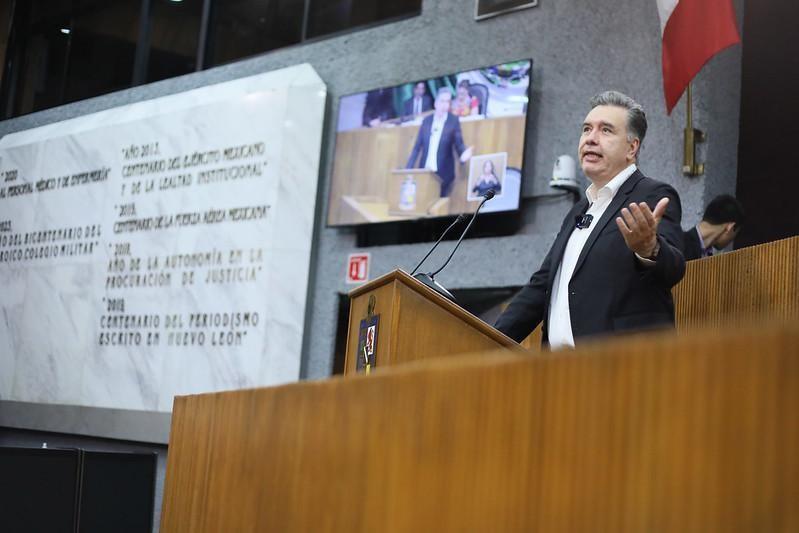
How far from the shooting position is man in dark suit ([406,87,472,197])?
579 cm

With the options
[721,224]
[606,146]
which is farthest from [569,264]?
[721,224]

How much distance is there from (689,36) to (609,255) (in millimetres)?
2421

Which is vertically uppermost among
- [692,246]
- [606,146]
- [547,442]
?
[692,246]

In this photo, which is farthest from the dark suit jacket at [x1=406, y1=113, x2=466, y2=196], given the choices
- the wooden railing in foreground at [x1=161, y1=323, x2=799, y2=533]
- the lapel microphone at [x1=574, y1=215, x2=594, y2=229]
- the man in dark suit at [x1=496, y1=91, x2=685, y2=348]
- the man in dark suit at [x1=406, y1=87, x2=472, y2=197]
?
the wooden railing in foreground at [x1=161, y1=323, x2=799, y2=533]

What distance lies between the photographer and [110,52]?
9.14 meters

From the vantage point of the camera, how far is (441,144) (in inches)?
231

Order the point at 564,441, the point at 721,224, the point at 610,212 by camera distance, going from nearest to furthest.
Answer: the point at 564,441 → the point at 610,212 → the point at 721,224

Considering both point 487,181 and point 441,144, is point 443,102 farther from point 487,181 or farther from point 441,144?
point 487,181

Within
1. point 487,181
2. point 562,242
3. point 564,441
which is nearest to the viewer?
point 564,441

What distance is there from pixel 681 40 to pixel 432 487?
160 inches

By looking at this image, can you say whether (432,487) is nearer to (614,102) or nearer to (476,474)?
(476,474)

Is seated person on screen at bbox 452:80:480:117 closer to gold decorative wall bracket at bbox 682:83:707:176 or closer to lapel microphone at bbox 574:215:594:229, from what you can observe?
gold decorative wall bracket at bbox 682:83:707:176

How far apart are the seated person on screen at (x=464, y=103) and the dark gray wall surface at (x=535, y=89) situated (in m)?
0.21

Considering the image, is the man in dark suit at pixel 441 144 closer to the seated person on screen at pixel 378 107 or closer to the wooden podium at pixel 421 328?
the seated person on screen at pixel 378 107
